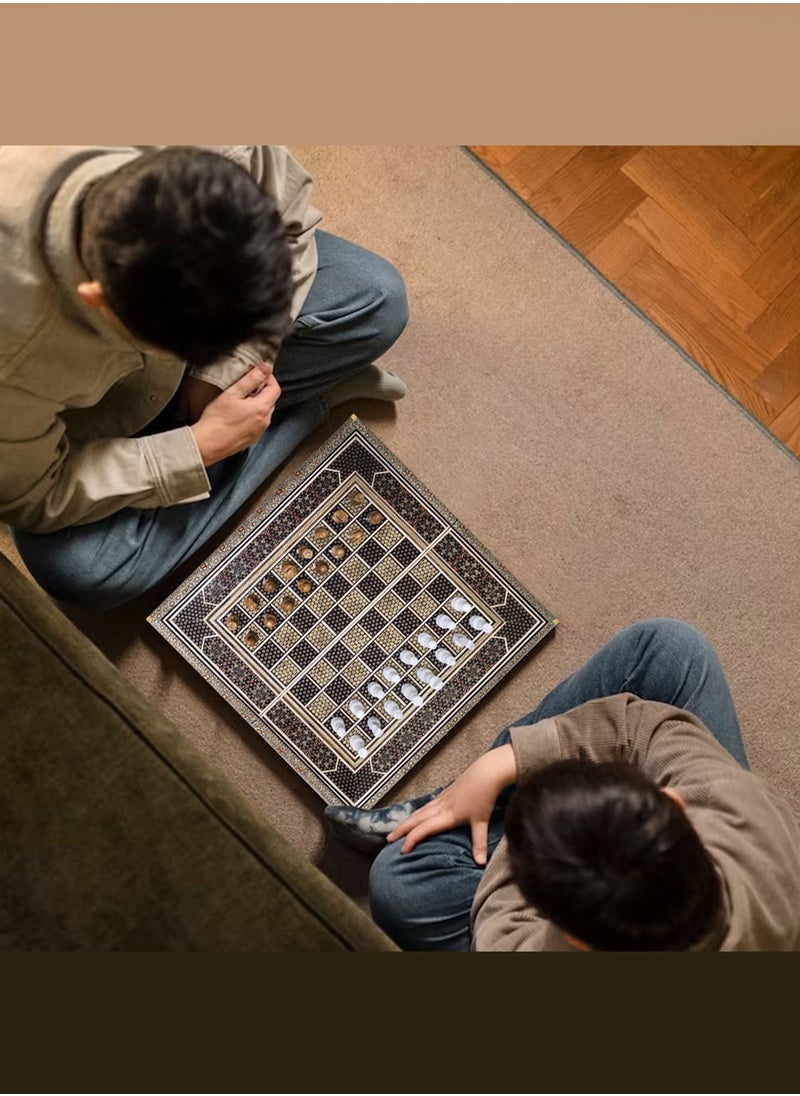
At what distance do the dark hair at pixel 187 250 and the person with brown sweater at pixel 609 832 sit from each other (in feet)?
1.58

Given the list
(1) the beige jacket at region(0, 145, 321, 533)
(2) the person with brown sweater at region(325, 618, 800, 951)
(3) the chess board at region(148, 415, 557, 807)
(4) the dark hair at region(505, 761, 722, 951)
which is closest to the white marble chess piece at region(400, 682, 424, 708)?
(3) the chess board at region(148, 415, 557, 807)

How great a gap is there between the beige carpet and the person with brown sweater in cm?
19

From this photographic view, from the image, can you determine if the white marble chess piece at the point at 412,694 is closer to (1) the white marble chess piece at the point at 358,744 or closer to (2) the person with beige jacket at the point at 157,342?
(1) the white marble chess piece at the point at 358,744

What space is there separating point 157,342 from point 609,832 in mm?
545

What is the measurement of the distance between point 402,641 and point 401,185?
679 mm

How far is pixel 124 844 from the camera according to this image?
0.89m

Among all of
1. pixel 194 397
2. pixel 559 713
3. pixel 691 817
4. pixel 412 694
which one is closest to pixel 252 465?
pixel 194 397

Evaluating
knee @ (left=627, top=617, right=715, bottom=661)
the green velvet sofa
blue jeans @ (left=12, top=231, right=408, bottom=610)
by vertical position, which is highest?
blue jeans @ (left=12, top=231, right=408, bottom=610)

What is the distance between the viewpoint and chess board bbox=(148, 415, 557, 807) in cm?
131

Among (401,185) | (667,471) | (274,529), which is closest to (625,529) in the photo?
(667,471)

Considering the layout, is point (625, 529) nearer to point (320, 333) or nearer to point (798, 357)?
point (798, 357)

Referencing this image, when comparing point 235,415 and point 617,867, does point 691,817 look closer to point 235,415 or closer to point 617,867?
point 617,867

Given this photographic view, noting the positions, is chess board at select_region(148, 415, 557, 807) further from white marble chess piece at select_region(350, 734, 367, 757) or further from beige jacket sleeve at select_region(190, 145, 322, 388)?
beige jacket sleeve at select_region(190, 145, 322, 388)
